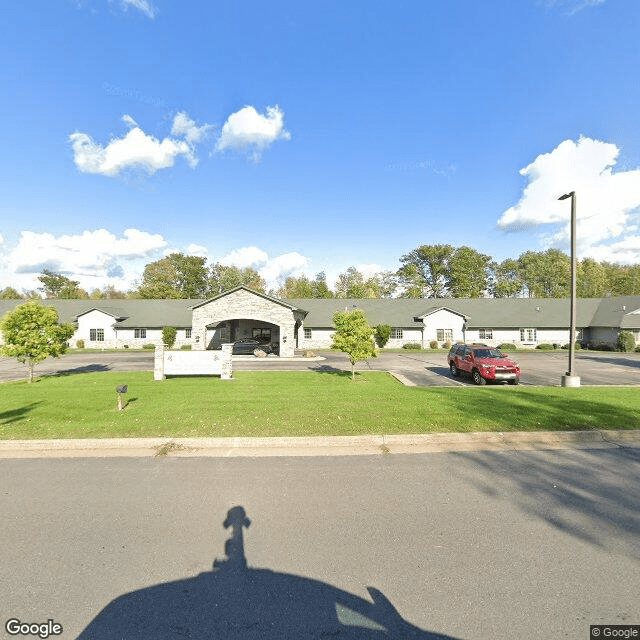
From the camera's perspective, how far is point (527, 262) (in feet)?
249

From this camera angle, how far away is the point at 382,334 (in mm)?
38719

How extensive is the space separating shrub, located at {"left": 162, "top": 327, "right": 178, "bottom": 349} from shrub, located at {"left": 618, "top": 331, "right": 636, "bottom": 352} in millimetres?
48010

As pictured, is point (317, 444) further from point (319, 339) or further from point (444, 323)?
point (444, 323)

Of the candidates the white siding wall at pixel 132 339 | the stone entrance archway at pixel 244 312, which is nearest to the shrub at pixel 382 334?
the stone entrance archway at pixel 244 312

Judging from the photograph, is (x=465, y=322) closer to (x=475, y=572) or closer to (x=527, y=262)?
(x=475, y=572)

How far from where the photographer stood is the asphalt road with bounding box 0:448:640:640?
130 inches

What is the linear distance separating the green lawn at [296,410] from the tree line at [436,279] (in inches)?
2193

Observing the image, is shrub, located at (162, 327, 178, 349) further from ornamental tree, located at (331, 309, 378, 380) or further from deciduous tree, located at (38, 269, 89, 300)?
deciduous tree, located at (38, 269, 89, 300)

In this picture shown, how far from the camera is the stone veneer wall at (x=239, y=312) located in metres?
32.5

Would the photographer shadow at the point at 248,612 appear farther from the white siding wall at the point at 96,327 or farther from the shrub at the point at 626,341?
the shrub at the point at 626,341


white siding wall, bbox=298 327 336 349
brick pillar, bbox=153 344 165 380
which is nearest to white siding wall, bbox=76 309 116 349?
white siding wall, bbox=298 327 336 349

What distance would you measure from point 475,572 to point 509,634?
2.52 ft

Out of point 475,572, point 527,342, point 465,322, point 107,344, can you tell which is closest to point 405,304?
point 465,322

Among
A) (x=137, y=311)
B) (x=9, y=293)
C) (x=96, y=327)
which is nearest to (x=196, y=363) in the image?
(x=96, y=327)
